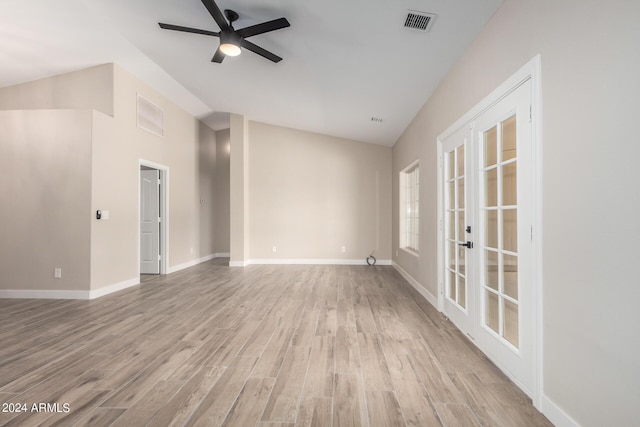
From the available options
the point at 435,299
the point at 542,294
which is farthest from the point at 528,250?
the point at 435,299

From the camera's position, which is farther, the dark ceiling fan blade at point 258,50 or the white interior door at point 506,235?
the dark ceiling fan blade at point 258,50

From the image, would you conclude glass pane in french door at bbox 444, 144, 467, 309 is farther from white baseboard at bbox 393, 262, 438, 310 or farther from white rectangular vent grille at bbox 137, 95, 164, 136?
white rectangular vent grille at bbox 137, 95, 164, 136

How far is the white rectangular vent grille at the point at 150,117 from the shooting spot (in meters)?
5.52

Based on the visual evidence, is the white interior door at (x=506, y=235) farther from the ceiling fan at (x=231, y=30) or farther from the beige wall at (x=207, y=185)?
the beige wall at (x=207, y=185)

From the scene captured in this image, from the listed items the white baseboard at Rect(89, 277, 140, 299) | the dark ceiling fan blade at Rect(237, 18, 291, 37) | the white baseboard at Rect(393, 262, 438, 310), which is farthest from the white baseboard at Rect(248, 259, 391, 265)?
the dark ceiling fan blade at Rect(237, 18, 291, 37)

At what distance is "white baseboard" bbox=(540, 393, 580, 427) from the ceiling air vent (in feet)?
9.38

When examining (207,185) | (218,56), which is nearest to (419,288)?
(218,56)

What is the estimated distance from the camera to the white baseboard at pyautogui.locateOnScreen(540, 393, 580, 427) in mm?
1597

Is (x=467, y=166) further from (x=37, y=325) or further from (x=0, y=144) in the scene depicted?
(x=0, y=144)

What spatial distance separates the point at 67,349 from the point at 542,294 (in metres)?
3.65

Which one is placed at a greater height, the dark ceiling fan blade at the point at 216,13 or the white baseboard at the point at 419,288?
the dark ceiling fan blade at the point at 216,13

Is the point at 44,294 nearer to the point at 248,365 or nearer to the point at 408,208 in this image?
the point at 248,365

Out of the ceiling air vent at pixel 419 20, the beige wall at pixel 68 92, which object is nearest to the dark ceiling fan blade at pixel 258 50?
Result: the ceiling air vent at pixel 419 20

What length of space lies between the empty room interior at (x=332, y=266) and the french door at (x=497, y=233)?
0.07 feet
